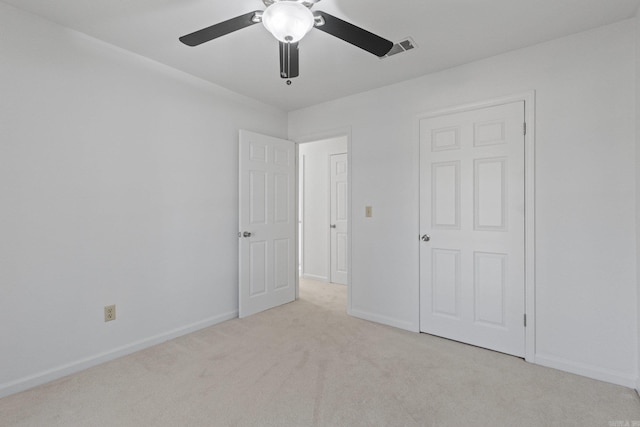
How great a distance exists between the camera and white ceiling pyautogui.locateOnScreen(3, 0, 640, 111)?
1900 mm

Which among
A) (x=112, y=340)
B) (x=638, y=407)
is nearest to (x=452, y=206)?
(x=638, y=407)

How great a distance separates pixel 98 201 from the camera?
7.63ft

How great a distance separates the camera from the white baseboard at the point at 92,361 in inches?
76.9

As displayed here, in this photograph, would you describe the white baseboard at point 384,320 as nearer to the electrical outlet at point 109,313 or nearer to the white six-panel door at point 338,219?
the white six-panel door at point 338,219

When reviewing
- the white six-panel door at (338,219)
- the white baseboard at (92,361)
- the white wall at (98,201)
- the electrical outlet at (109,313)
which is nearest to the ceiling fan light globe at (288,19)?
the white wall at (98,201)

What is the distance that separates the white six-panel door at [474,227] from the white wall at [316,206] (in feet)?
7.08

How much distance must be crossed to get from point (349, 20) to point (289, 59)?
25.6 inches

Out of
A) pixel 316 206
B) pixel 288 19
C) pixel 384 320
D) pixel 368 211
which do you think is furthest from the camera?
pixel 316 206

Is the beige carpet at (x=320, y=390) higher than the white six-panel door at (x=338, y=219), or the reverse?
the white six-panel door at (x=338, y=219)

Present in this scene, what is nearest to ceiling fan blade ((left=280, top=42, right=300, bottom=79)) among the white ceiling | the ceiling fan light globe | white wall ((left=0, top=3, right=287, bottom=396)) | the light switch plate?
the ceiling fan light globe

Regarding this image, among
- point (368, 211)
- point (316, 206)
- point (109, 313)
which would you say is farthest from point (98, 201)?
point (316, 206)

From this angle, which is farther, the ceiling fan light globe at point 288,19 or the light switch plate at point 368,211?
the light switch plate at point 368,211

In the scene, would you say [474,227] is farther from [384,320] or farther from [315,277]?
[315,277]

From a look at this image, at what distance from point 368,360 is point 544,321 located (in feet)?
4.41
